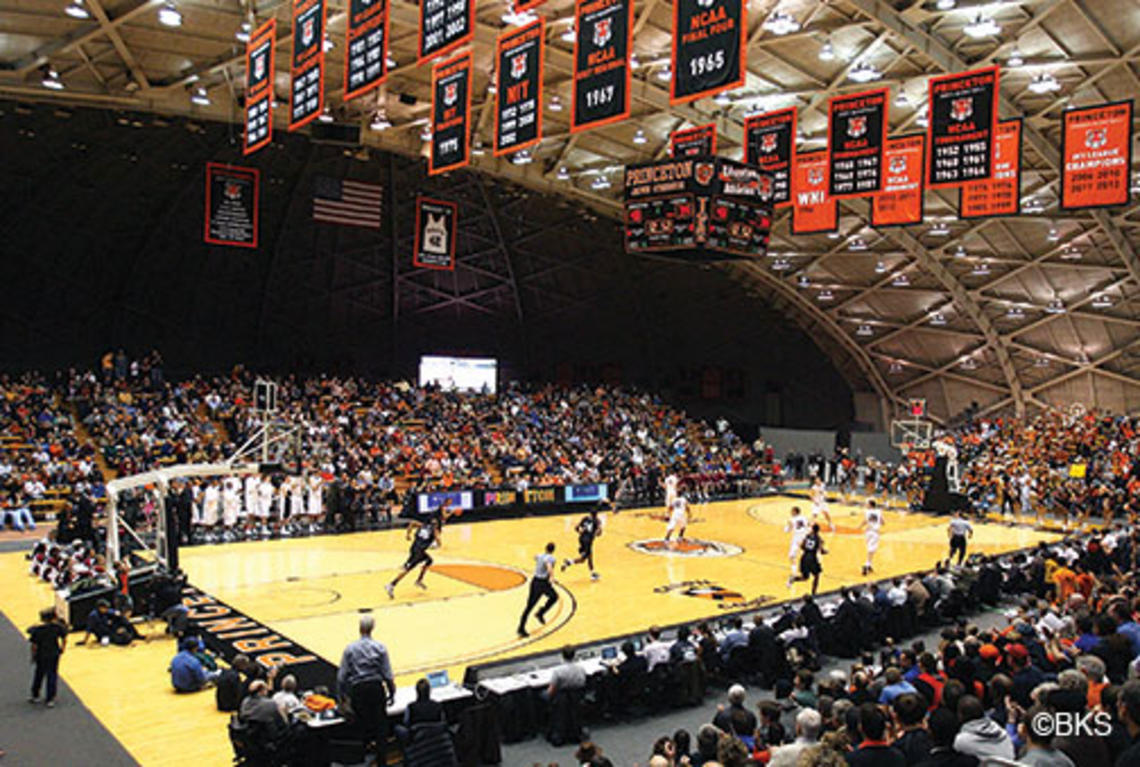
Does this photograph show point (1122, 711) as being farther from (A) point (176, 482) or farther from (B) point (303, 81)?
(A) point (176, 482)

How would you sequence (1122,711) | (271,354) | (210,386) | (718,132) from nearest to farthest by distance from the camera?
(1122,711) < (718,132) < (210,386) < (271,354)

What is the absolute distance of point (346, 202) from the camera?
103 ft

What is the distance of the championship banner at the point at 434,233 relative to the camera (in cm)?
3164

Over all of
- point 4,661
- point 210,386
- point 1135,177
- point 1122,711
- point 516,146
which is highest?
point 1135,177

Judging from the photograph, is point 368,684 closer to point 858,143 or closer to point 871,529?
point 871,529

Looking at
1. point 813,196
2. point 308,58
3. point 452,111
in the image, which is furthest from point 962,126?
point 308,58

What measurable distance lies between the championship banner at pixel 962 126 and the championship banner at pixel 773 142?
3721mm

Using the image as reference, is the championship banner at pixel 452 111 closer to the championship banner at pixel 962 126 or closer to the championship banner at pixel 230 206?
the championship banner at pixel 962 126

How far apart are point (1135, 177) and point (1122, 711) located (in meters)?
31.9

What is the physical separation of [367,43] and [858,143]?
10.8 metres

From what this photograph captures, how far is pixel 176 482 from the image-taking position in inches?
974

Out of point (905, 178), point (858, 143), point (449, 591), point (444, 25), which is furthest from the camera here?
point (905, 178)

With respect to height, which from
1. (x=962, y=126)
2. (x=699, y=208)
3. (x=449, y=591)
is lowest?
(x=449, y=591)

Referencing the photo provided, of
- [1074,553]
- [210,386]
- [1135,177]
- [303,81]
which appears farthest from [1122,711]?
[210,386]
